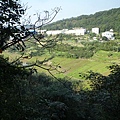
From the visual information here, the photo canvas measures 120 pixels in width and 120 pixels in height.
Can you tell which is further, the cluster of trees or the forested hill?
the forested hill

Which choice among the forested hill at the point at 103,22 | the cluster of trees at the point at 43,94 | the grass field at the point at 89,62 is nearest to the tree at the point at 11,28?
the cluster of trees at the point at 43,94

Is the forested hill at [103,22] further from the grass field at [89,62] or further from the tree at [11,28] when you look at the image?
the tree at [11,28]

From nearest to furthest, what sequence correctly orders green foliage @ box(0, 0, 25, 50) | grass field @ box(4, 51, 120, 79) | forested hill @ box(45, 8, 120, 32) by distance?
green foliage @ box(0, 0, 25, 50), grass field @ box(4, 51, 120, 79), forested hill @ box(45, 8, 120, 32)

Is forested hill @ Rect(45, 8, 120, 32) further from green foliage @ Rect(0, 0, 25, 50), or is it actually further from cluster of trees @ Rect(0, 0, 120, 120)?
green foliage @ Rect(0, 0, 25, 50)

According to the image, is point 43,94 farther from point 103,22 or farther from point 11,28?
point 103,22

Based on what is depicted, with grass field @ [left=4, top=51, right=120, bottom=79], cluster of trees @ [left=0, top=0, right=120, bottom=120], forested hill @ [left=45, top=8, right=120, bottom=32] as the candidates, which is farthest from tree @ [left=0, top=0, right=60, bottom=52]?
forested hill @ [left=45, top=8, right=120, bottom=32]

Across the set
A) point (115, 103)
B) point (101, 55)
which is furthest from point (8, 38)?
point (101, 55)

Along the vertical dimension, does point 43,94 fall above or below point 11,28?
below

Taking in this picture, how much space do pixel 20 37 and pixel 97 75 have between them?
6.66ft

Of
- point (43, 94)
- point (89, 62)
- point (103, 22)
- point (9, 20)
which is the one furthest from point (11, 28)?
point (103, 22)

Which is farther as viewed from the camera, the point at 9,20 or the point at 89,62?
the point at 89,62

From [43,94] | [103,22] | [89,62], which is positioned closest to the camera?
[43,94]

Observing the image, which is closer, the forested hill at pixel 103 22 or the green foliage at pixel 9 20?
the green foliage at pixel 9 20

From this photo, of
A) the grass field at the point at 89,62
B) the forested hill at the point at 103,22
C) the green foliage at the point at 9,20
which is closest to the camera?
the green foliage at the point at 9,20
